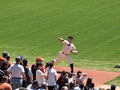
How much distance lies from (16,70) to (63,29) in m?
17.4

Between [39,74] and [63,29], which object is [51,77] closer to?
[39,74]

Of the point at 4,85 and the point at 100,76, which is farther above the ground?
the point at 100,76

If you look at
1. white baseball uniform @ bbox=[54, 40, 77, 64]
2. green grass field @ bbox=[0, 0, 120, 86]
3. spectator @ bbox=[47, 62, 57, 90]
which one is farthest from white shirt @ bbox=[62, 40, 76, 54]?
spectator @ bbox=[47, 62, 57, 90]

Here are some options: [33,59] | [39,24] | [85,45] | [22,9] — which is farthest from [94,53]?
[22,9]

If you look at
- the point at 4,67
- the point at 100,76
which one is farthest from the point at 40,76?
the point at 100,76

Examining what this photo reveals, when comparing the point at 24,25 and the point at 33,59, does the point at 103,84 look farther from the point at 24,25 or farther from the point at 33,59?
the point at 24,25

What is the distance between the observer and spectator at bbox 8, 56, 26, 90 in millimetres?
13039

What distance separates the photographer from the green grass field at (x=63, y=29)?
2361 cm

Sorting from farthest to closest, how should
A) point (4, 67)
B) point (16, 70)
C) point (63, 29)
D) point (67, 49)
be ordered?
point (63, 29) < point (67, 49) < point (16, 70) < point (4, 67)

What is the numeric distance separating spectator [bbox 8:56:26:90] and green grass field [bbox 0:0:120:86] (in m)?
8.02

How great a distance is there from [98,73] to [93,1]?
19222 mm

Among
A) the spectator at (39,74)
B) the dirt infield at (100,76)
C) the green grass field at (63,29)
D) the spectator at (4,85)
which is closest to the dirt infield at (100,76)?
the dirt infield at (100,76)

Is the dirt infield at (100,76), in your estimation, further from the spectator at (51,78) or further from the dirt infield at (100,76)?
the spectator at (51,78)

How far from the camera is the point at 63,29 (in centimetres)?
3027
